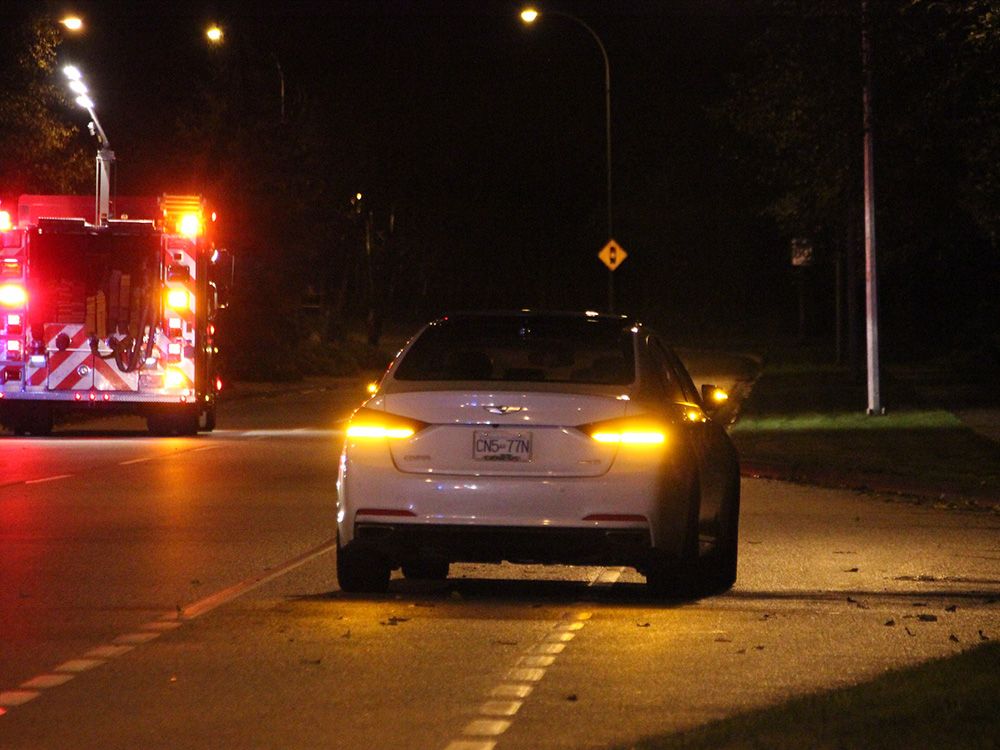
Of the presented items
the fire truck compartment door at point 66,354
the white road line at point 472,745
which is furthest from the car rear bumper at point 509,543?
the fire truck compartment door at point 66,354

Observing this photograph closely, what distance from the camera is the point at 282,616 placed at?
1164 cm

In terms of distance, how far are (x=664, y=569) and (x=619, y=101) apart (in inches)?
4083

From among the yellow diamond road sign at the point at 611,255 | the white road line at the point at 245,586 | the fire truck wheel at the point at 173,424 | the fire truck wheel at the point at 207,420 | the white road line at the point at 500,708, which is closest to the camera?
the white road line at the point at 500,708

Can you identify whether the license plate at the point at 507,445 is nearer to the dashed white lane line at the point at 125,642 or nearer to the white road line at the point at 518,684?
the white road line at the point at 518,684

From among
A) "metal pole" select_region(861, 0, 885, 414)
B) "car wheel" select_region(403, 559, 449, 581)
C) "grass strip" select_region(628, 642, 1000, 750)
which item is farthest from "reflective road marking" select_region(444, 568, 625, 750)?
"metal pole" select_region(861, 0, 885, 414)

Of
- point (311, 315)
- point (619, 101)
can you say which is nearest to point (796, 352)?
point (311, 315)

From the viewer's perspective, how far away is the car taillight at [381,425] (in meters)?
12.0

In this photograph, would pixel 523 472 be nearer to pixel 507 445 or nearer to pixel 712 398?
pixel 507 445

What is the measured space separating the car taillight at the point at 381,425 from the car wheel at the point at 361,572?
66 cm

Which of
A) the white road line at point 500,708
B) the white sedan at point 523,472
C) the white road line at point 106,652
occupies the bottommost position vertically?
the white road line at point 500,708

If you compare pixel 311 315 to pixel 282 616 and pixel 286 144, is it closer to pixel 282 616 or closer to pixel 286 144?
pixel 286 144

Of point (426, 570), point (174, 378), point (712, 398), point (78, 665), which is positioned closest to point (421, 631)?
point (78, 665)

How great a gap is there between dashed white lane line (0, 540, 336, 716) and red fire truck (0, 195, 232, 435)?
49.8ft

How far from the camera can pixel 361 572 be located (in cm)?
1243
